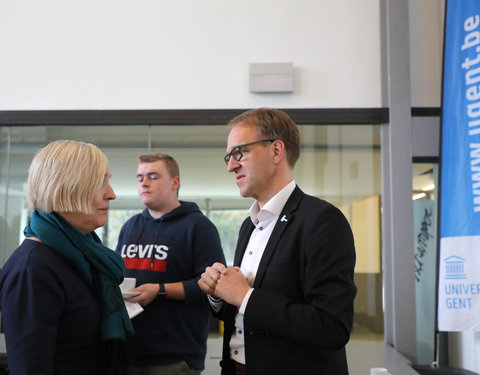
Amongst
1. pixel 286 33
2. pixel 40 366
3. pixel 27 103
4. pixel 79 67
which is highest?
pixel 286 33

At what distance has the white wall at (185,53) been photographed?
4633 mm

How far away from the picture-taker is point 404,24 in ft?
14.9

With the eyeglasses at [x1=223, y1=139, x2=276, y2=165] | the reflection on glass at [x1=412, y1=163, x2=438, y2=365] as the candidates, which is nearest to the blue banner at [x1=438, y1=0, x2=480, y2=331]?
the reflection on glass at [x1=412, y1=163, x2=438, y2=365]

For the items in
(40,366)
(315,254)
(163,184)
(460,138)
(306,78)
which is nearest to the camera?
(40,366)

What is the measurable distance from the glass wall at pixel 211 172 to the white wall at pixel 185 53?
10.3 inches

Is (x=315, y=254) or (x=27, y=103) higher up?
(x=27, y=103)

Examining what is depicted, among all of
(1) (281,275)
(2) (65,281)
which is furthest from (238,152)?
(2) (65,281)

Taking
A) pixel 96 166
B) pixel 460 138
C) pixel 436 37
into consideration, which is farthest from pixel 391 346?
pixel 96 166

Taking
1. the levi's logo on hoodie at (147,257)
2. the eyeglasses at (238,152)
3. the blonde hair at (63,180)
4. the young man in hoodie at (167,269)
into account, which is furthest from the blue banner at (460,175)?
the blonde hair at (63,180)

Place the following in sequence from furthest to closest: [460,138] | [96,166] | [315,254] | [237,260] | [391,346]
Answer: [391,346] → [460,138] → [237,260] → [96,166] → [315,254]

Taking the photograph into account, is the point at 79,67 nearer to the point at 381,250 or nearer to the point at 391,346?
the point at 381,250

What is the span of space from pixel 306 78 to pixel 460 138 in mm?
1514

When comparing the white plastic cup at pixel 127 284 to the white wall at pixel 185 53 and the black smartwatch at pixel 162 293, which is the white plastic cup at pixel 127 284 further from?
the white wall at pixel 185 53

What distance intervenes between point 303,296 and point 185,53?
11.7ft
